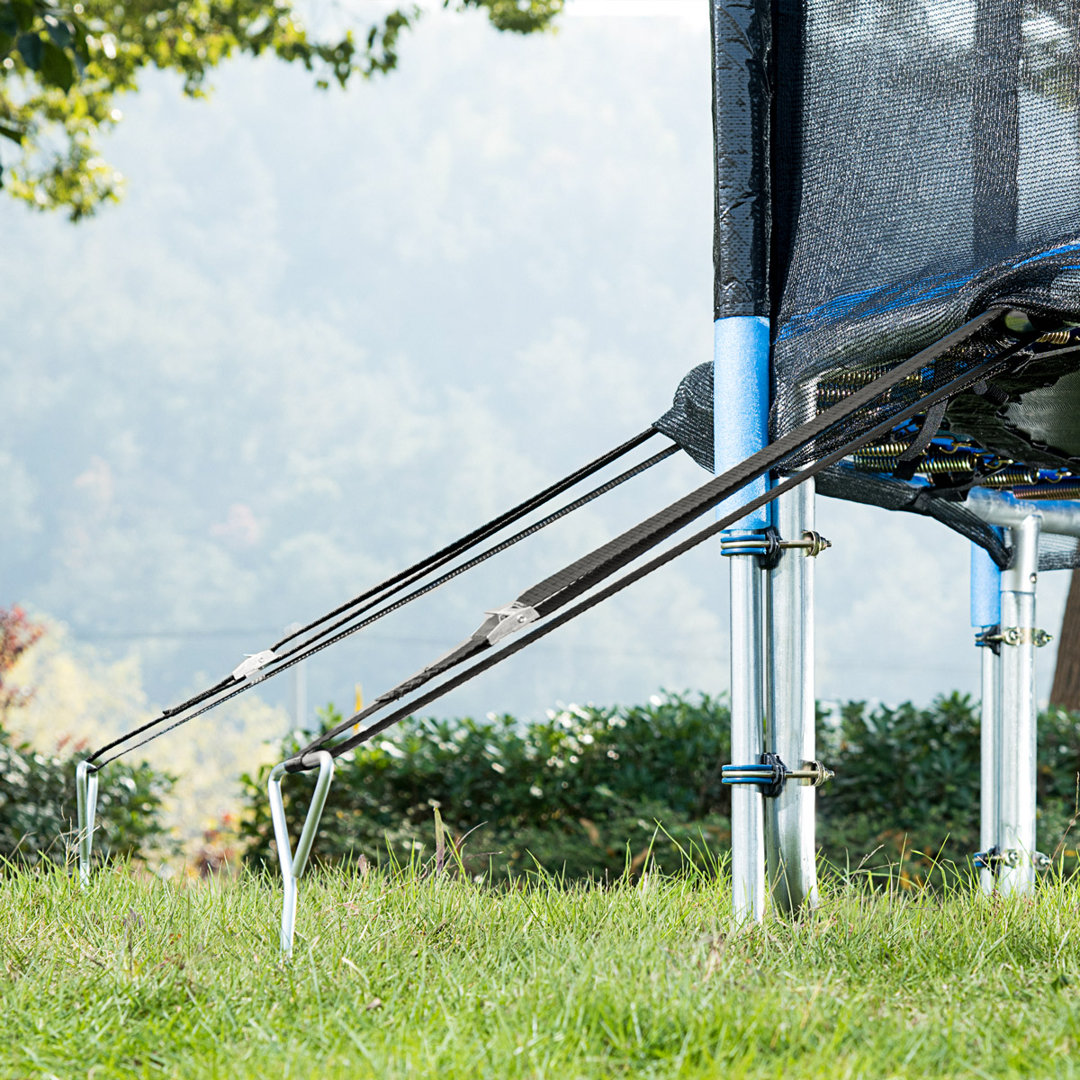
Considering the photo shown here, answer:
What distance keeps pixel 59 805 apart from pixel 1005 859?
13.2ft

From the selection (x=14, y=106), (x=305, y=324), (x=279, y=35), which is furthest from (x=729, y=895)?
(x=305, y=324)

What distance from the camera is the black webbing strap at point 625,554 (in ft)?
6.24

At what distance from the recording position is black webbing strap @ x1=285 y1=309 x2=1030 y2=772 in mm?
1902

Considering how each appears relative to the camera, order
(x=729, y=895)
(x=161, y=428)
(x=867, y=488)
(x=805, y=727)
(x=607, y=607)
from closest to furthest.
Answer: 1. (x=805, y=727)
2. (x=729, y=895)
3. (x=867, y=488)
4. (x=607, y=607)
5. (x=161, y=428)

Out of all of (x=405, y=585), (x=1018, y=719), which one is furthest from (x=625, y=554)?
(x=1018, y=719)

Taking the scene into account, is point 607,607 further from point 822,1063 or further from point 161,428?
point 822,1063

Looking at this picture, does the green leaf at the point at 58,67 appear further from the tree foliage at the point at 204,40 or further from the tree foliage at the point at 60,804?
the tree foliage at the point at 204,40

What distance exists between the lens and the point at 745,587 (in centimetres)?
248

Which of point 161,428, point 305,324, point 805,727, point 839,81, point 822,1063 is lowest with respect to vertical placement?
point 822,1063

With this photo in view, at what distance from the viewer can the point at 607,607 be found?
38.5m

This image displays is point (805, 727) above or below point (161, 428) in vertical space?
below

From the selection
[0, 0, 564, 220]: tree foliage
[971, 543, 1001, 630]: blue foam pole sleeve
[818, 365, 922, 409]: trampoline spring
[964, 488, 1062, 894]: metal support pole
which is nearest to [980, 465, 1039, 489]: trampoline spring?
[964, 488, 1062, 894]: metal support pole

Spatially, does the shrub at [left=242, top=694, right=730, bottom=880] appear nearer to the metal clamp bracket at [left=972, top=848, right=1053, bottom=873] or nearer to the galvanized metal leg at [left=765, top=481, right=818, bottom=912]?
the metal clamp bracket at [left=972, top=848, right=1053, bottom=873]

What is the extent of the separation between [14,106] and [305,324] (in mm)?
36690
